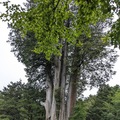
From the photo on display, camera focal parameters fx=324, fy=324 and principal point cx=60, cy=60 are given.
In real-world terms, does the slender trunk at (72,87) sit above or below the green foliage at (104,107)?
below

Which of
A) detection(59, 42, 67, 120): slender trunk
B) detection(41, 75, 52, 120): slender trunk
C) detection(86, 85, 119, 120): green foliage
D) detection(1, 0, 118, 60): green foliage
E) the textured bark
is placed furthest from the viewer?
detection(86, 85, 119, 120): green foliage

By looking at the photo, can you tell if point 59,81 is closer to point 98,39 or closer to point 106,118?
point 98,39

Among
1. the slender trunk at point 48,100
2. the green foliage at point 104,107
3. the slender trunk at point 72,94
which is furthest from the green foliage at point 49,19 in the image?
the green foliage at point 104,107

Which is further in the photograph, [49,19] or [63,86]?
[63,86]

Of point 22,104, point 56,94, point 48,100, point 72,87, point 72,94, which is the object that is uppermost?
point 22,104

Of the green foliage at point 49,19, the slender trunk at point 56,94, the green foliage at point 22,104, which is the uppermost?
the green foliage at point 22,104

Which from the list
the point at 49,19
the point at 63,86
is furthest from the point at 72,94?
the point at 49,19

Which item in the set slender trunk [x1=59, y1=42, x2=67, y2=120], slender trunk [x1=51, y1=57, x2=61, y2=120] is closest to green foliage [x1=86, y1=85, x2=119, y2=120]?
slender trunk [x1=59, y1=42, x2=67, y2=120]

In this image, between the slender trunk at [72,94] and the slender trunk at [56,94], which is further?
the slender trunk at [72,94]

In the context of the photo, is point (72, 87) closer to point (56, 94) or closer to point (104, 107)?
point (56, 94)

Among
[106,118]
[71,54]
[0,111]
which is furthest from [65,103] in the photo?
[106,118]

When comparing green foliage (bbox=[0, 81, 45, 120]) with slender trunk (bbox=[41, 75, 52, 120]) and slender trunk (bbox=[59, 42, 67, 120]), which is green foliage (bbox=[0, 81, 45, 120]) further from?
slender trunk (bbox=[59, 42, 67, 120])

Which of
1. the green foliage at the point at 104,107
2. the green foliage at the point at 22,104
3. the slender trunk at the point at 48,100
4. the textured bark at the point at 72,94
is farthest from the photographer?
the green foliage at the point at 104,107

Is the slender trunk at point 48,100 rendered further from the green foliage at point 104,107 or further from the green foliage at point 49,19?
the green foliage at point 49,19
